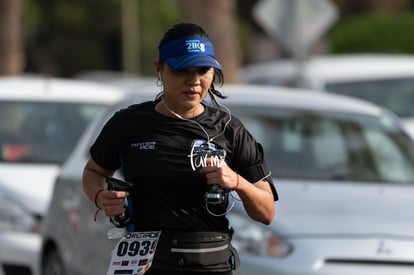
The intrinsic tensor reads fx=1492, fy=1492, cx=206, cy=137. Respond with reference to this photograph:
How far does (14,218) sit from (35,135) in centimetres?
171

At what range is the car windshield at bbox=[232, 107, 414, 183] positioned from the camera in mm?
8773

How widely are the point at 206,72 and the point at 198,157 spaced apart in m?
0.31

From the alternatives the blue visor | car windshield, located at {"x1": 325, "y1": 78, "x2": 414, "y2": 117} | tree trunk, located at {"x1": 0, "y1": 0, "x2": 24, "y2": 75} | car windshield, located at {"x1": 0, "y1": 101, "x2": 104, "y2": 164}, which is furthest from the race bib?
tree trunk, located at {"x1": 0, "y1": 0, "x2": 24, "y2": 75}

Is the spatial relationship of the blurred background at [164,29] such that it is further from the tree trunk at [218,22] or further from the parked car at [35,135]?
the parked car at [35,135]

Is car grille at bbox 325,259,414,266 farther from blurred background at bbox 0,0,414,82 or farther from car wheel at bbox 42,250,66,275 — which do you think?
blurred background at bbox 0,0,414,82

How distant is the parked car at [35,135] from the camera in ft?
34.3

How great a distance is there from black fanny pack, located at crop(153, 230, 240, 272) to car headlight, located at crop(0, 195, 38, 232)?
16.1 feet

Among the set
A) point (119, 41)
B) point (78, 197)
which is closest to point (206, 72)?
point (78, 197)

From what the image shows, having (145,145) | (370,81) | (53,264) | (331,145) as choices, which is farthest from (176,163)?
(370,81)

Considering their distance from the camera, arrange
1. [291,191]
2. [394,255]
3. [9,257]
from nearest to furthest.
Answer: [394,255] → [291,191] → [9,257]

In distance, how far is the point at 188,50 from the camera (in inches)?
213

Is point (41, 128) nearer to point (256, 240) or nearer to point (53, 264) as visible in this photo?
point (53, 264)

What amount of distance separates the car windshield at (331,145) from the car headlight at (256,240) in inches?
41.3

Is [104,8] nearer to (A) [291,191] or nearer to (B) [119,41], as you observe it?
(B) [119,41]
